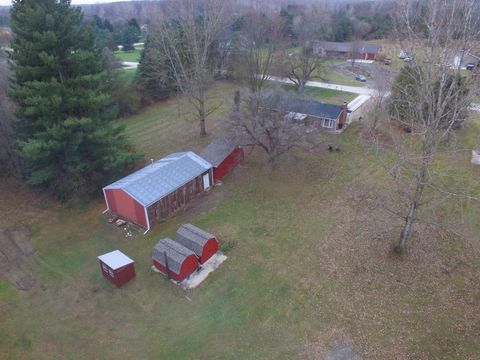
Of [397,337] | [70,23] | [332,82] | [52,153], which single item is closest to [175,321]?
[397,337]

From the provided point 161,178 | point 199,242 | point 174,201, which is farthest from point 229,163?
point 199,242

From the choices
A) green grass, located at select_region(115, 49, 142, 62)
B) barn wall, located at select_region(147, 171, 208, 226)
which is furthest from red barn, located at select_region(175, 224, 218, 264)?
green grass, located at select_region(115, 49, 142, 62)

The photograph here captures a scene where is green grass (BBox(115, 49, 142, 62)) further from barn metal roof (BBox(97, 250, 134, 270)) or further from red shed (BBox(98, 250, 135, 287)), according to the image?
red shed (BBox(98, 250, 135, 287))

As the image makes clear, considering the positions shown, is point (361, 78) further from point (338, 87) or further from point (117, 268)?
point (117, 268)

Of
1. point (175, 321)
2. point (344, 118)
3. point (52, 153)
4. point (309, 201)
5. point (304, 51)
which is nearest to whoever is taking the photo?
point (175, 321)

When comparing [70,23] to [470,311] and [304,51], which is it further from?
[304,51]

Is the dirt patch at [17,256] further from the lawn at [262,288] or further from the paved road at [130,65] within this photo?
the paved road at [130,65]

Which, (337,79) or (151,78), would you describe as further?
(337,79)
